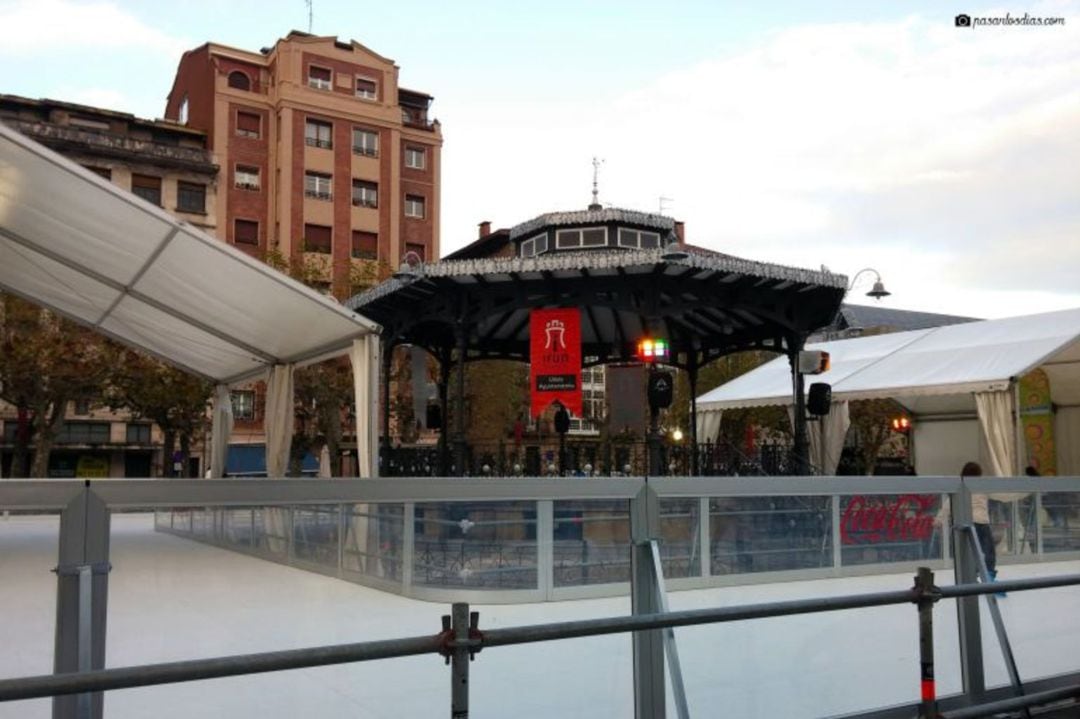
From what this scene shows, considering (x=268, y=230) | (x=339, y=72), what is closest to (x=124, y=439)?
(x=268, y=230)

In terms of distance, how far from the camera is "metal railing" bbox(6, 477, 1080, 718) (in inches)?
95.7

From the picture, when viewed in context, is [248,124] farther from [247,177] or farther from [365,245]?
[365,245]

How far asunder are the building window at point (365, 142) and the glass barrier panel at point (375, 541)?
48555 millimetres

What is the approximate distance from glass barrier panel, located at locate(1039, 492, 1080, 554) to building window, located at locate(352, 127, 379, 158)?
4733 cm

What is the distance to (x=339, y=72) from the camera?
1934 inches

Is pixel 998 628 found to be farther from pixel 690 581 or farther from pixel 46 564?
pixel 46 564

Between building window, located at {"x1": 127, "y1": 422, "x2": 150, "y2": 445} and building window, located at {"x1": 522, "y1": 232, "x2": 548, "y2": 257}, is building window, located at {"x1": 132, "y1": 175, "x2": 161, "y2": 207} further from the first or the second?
building window, located at {"x1": 522, "y1": 232, "x2": 548, "y2": 257}

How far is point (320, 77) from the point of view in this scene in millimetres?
48781

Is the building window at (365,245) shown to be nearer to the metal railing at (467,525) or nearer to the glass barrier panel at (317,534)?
the metal railing at (467,525)

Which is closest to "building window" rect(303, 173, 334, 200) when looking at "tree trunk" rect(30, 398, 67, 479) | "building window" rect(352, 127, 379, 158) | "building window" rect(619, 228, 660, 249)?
"building window" rect(352, 127, 379, 158)

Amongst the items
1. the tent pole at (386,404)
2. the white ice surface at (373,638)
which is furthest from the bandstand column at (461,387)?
the white ice surface at (373,638)

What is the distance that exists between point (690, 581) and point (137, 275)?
10.3 meters

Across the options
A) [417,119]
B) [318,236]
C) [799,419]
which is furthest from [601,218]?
[417,119]

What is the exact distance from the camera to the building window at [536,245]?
64.7 feet
